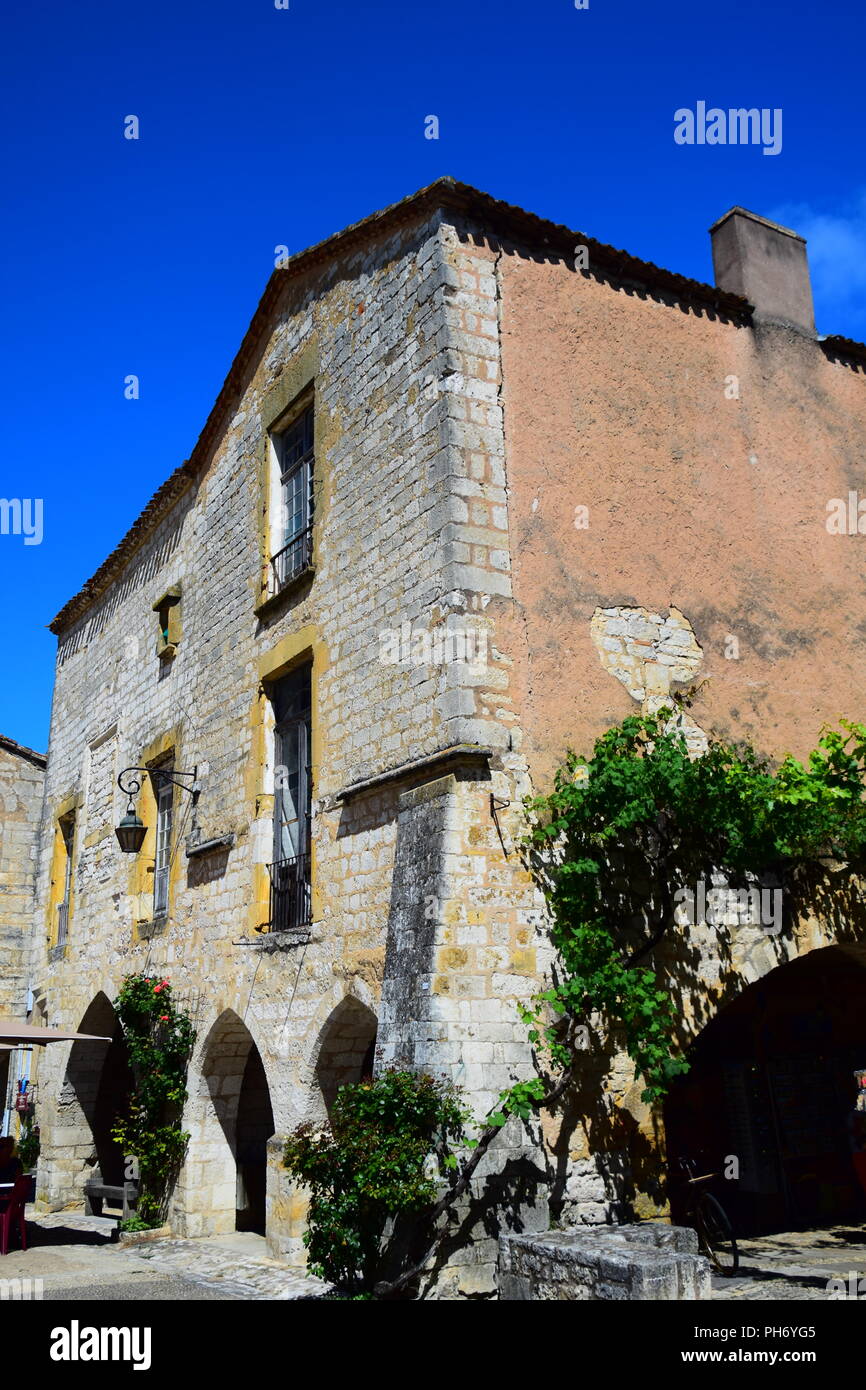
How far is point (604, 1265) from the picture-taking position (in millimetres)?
5055

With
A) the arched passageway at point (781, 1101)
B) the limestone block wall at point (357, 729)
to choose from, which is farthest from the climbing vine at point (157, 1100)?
the arched passageway at point (781, 1101)

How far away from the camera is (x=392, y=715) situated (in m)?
7.54

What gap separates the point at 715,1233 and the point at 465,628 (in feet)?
13.5

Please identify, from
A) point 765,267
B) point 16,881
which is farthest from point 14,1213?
point 765,267

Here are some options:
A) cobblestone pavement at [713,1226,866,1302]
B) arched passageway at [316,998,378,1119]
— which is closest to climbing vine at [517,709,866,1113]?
cobblestone pavement at [713,1226,866,1302]

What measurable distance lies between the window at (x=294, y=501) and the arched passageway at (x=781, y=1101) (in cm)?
521

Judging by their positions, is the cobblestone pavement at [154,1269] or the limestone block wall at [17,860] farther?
the limestone block wall at [17,860]

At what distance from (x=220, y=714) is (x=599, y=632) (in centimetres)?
426

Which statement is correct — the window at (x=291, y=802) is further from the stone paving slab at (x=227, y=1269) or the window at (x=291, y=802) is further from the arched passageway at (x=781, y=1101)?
the arched passageway at (x=781, y=1101)

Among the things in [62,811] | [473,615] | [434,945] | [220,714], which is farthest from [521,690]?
[62,811]

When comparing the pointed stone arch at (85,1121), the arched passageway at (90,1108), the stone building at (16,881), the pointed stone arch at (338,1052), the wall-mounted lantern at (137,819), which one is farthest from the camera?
the stone building at (16,881)

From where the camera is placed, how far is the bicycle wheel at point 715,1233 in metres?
6.91
